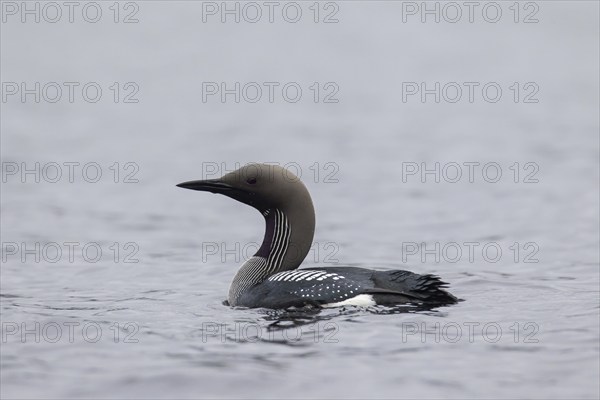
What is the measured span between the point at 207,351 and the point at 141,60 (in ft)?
54.6

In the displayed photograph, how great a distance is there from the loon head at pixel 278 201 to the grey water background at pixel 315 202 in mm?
611

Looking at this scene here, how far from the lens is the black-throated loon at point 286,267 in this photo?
29.6 ft

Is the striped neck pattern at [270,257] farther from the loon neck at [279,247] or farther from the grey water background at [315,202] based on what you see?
the grey water background at [315,202]

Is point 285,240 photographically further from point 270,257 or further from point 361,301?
point 361,301

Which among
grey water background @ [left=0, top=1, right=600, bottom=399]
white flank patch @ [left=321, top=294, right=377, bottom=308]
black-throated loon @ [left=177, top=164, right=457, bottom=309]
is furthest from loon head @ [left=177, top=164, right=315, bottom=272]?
white flank patch @ [left=321, top=294, right=377, bottom=308]

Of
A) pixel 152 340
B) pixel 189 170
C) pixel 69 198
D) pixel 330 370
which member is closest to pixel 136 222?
pixel 69 198

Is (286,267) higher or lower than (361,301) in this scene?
higher

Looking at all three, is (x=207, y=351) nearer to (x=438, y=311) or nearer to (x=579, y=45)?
(x=438, y=311)

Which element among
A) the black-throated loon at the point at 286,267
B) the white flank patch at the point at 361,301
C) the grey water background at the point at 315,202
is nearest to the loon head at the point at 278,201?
the black-throated loon at the point at 286,267

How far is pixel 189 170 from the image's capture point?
16734 millimetres

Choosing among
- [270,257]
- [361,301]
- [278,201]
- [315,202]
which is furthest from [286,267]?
[315,202]

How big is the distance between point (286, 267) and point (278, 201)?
0.45 m

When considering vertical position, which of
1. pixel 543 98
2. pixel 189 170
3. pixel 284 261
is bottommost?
pixel 284 261

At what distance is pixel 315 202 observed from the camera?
14789 millimetres
